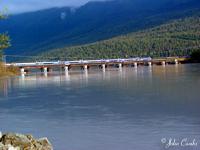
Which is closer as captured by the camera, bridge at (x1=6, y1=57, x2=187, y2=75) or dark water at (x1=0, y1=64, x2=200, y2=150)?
dark water at (x1=0, y1=64, x2=200, y2=150)

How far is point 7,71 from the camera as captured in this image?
125m

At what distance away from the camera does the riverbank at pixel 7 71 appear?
4637 inches

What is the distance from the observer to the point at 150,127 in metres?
26.8

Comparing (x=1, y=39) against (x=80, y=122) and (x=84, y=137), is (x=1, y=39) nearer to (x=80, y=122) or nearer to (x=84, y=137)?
(x=84, y=137)

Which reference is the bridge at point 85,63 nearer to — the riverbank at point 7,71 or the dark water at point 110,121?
the riverbank at point 7,71

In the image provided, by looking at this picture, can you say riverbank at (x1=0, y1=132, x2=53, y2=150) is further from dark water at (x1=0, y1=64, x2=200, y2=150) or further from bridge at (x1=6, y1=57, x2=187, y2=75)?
bridge at (x1=6, y1=57, x2=187, y2=75)

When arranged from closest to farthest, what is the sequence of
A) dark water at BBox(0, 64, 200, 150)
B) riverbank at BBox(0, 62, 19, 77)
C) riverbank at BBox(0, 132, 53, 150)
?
riverbank at BBox(0, 132, 53, 150) → dark water at BBox(0, 64, 200, 150) → riverbank at BBox(0, 62, 19, 77)

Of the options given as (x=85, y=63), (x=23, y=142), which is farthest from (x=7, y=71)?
(x=23, y=142)

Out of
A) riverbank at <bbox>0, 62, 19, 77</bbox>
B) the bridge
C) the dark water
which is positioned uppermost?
the bridge

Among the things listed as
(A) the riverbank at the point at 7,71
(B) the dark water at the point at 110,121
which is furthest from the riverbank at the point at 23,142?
(A) the riverbank at the point at 7,71

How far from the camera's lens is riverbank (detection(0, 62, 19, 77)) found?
386ft

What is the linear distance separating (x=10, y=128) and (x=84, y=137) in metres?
5.84

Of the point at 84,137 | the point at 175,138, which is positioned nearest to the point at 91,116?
the point at 84,137

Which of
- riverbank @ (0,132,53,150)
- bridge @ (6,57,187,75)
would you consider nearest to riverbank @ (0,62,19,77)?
bridge @ (6,57,187,75)
